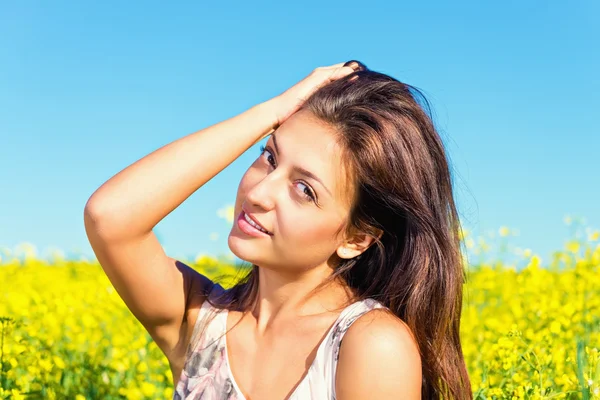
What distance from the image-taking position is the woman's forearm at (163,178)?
2057 millimetres

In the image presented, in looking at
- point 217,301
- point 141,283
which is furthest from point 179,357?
point 141,283

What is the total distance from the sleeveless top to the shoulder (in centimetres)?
6

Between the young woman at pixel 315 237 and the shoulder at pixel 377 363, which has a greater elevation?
the young woman at pixel 315 237

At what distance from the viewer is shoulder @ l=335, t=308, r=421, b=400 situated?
6.06ft

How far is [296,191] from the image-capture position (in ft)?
6.58

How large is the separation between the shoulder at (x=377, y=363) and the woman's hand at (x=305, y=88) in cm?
64

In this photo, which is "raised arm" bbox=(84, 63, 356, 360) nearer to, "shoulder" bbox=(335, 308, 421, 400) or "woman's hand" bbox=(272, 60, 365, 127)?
"woman's hand" bbox=(272, 60, 365, 127)

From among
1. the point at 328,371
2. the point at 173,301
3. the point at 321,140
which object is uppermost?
the point at 321,140

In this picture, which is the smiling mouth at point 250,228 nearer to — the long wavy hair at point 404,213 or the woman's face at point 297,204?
the woman's face at point 297,204

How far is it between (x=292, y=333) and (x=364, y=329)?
0.30m

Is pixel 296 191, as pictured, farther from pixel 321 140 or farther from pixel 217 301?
pixel 217 301

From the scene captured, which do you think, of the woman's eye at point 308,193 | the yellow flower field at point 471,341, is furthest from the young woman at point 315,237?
the yellow flower field at point 471,341

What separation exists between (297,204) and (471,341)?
2.50 metres

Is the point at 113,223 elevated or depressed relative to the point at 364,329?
elevated
